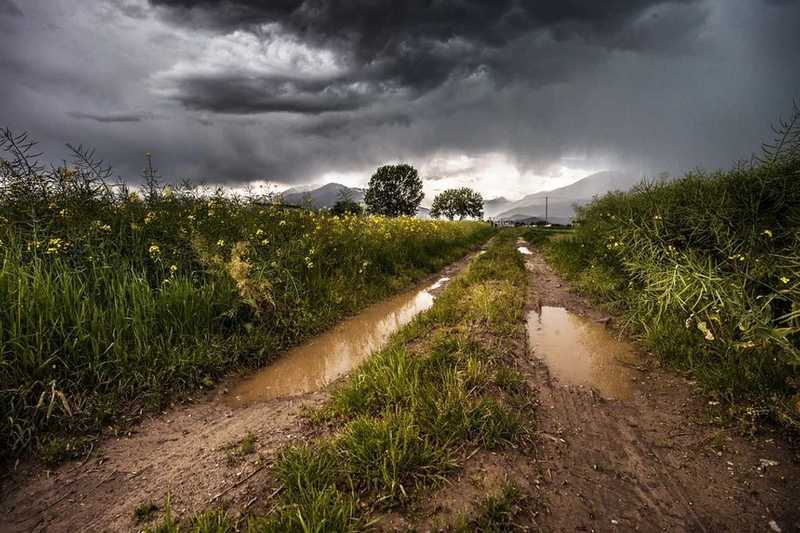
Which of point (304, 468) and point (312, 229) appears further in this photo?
point (312, 229)

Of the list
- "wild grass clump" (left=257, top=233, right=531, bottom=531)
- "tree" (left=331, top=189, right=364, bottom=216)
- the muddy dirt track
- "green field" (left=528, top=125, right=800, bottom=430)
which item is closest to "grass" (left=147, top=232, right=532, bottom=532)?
"wild grass clump" (left=257, top=233, right=531, bottom=531)

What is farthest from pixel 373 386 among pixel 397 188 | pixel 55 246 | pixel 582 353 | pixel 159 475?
pixel 397 188

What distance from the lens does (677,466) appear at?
282 cm

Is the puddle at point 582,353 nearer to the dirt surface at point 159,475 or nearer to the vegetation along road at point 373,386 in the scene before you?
the vegetation along road at point 373,386

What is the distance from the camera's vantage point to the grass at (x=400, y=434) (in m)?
2.34

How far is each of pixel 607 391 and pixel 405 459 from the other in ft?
8.82

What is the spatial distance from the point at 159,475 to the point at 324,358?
2.62m

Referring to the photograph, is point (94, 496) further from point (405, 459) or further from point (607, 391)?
point (607, 391)

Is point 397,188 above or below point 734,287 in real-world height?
above

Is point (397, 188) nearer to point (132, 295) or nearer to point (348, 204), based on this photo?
point (348, 204)

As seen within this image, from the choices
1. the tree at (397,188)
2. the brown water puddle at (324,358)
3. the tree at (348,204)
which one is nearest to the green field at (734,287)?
the brown water puddle at (324,358)

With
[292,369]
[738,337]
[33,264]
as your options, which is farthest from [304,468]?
[738,337]

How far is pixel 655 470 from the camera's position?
9.13 ft

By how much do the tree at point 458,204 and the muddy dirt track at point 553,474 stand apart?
8751cm
